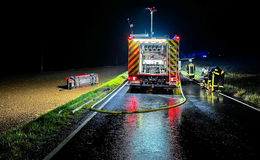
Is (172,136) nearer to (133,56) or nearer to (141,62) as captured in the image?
(133,56)

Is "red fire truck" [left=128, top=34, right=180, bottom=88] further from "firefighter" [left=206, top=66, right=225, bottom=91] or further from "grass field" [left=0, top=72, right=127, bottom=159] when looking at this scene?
"grass field" [left=0, top=72, right=127, bottom=159]

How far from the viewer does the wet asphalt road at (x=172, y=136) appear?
462 centimetres

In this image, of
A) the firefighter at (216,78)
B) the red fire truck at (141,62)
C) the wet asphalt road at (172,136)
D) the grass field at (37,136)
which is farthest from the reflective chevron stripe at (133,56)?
the grass field at (37,136)

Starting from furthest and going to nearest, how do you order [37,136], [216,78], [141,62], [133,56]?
[141,62] < [133,56] < [216,78] < [37,136]

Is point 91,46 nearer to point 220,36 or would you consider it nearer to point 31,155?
point 220,36

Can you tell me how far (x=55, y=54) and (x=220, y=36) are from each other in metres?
38.9

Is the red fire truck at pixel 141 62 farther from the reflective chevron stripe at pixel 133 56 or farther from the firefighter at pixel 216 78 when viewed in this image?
the firefighter at pixel 216 78

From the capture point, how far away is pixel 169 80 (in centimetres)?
1347

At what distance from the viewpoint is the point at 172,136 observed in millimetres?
5684

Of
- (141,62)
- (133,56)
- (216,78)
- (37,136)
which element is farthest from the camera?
(141,62)

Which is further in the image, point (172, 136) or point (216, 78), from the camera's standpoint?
point (216, 78)

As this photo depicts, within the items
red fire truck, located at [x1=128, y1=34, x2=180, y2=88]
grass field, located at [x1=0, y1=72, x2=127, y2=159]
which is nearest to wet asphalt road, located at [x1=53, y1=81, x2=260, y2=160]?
grass field, located at [x1=0, y1=72, x2=127, y2=159]

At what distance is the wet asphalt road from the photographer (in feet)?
15.2

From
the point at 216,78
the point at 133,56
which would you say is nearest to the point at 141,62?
the point at 133,56
